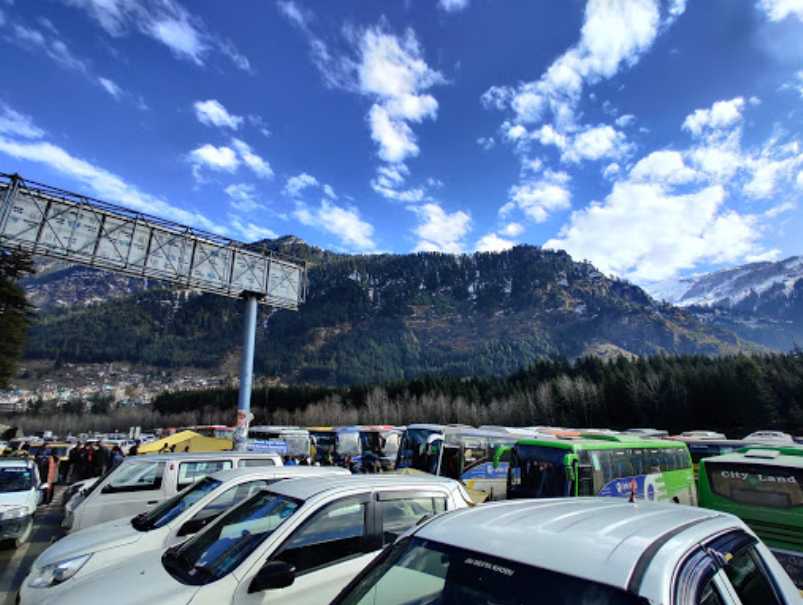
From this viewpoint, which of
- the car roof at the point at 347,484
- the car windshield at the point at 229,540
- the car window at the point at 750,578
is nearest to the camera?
the car window at the point at 750,578

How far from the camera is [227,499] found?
20.5 ft

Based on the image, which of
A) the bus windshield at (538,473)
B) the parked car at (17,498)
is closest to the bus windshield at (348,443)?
the bus windshield at (538,473)

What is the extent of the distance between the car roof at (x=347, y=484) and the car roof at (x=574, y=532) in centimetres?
182

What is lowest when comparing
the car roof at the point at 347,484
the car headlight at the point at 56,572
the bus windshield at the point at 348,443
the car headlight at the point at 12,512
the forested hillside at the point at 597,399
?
the car headlight at the point at 56,572

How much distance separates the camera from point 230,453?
984cm

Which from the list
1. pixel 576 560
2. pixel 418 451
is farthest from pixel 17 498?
pixel 418 451

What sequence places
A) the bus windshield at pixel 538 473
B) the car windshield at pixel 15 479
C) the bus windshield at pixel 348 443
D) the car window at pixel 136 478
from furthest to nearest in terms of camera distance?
the bus windshield at pixel 348 443 → the bus windshield at pixel 538 473 → the car windshield at pixel 15 479 → the car window at pixel 136 478

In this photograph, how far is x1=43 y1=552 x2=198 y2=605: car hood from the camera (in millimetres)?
3479

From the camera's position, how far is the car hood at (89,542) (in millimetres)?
5484

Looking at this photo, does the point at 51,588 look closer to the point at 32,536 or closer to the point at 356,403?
the point at 32,536

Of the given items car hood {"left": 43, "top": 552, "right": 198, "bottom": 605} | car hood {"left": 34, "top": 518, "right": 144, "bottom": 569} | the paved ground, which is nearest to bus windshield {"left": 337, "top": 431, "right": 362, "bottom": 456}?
the paved ground

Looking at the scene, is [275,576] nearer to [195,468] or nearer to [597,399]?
[195,468]

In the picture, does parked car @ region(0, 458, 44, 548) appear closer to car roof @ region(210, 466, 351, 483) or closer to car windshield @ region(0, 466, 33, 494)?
car windshield @ region(0, 466, 33, 494)

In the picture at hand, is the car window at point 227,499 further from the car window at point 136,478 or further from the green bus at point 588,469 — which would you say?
the green bus at point 588,469
